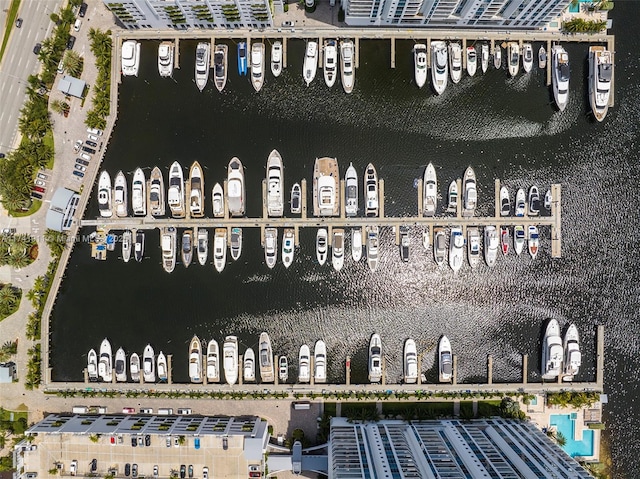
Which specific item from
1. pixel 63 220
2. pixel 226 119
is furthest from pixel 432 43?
pixel 63 220

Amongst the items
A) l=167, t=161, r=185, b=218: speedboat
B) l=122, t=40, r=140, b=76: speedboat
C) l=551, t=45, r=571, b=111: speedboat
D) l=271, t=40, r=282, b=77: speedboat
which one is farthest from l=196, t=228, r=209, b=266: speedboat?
l=551, t=45, r=571, b=111: speedboat

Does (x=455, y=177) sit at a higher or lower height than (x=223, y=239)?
higher

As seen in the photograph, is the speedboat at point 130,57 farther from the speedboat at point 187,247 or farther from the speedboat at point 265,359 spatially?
the speedboat at point 265,359

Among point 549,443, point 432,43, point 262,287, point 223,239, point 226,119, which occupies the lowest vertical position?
point 549,443

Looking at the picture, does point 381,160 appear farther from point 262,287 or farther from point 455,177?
point 262,287

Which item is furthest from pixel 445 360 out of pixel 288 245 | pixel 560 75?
pixel 560 75

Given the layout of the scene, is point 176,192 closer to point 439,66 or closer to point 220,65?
point 220,65

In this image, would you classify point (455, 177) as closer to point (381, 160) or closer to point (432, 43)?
point (381, 160)

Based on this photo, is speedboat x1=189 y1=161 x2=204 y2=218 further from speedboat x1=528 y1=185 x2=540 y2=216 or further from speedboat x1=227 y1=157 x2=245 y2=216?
speedboat x1=528 y1=185 x2=540 y2=216

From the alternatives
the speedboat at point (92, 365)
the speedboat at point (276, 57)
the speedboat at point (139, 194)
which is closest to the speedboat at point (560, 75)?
the speedboat at point (276, 57)

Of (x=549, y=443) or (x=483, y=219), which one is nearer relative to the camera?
(x=549, y=443)
